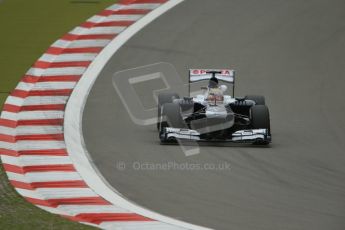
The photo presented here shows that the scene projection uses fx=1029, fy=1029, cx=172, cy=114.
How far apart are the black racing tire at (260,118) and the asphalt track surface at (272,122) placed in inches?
19.5

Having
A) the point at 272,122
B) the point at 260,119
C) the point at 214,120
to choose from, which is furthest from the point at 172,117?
the point at 272,122

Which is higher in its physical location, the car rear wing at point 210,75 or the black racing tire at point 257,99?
the car rear wing at point 210,75

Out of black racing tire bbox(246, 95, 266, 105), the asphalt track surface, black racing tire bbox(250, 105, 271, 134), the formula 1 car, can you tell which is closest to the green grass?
the asphalt track surface

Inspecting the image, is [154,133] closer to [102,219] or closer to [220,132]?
[220,132]

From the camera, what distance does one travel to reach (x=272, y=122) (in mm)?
22266

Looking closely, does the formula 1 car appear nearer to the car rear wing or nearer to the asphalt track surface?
the asphalt track surface

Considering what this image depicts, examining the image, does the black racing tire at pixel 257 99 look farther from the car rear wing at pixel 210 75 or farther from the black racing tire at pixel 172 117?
the black racing tire at pixel 172 117

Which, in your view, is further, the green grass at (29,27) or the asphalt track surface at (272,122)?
the green grass at (29,27)

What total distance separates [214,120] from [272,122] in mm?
2487

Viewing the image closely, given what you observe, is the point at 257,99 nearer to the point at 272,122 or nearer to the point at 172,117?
the point at 272,122

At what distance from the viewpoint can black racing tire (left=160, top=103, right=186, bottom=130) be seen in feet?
66.7

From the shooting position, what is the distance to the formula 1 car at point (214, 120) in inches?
794

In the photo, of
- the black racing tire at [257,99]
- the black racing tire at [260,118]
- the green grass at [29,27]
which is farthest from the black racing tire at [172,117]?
the green grass at [29,27]

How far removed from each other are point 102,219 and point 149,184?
2.17 m
